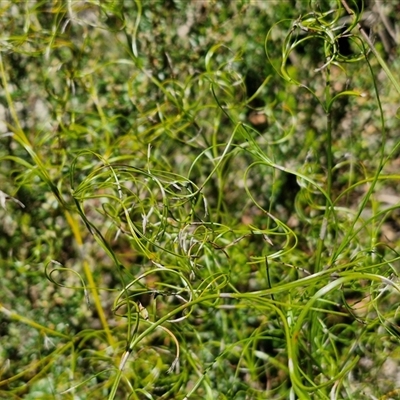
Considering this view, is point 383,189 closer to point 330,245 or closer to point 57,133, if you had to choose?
point 330,245

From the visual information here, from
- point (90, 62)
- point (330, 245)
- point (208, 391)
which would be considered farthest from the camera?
point (90, 62)

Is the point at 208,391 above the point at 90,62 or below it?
below

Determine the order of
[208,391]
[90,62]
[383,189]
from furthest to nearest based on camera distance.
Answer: [90,62]
[383,189]
[208,391]

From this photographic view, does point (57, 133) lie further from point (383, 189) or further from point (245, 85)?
point (383, 189)

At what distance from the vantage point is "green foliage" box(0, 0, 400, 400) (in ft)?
4.95

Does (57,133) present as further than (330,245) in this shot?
Yes

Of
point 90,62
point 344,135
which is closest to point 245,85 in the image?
point 344,135

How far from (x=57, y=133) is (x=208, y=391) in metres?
0.82

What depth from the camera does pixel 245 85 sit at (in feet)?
5.51

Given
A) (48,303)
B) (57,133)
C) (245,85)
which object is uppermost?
(245,85)

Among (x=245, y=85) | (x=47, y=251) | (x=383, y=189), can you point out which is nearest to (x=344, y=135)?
(x=383, y=189)

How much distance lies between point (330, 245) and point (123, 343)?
59 centimetres

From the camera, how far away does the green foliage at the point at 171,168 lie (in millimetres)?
1510

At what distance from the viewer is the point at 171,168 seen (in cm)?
164
